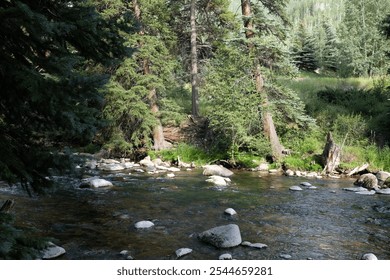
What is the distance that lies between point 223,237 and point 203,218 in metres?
1.75

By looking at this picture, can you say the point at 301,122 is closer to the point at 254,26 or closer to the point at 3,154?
the point at 254,26

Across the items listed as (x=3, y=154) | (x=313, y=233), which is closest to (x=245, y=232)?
(x=313, y=233)

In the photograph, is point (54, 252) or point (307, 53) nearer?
point (54, 252)

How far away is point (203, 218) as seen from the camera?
7.78 m

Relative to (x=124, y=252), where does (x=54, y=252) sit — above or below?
above

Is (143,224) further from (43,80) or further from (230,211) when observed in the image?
(43,80)

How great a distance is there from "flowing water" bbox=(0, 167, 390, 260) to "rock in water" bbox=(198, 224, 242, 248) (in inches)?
5.1

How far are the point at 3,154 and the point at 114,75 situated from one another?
15212 mm

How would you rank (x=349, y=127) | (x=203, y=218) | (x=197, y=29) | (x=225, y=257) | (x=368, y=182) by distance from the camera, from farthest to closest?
(x=197, y=29) → (x=349, y=127) → (x=368, y=182) → (x=203, y=218) → (x=225, y=257)

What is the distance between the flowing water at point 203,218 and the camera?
593cm

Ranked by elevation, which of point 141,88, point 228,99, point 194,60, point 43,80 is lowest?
point 228,99

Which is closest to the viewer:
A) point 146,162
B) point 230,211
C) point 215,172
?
point 230,211

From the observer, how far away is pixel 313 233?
271 inches

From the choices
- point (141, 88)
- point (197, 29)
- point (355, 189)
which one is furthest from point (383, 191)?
point (197, 29)
